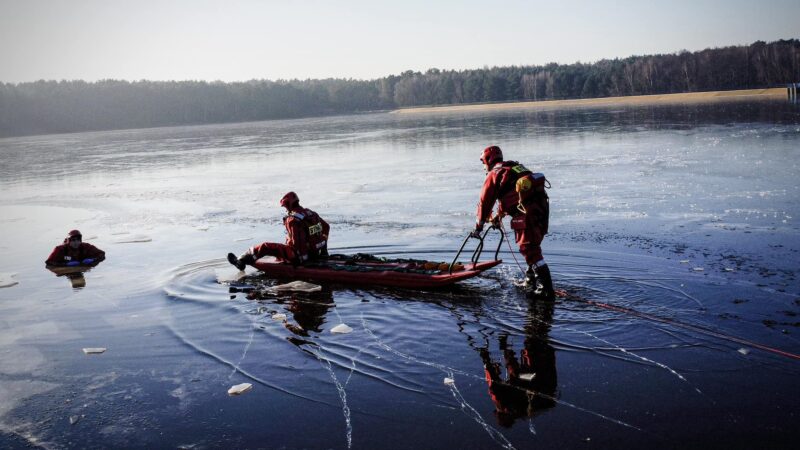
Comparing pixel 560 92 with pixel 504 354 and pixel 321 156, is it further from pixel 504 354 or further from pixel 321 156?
pixel 504 354

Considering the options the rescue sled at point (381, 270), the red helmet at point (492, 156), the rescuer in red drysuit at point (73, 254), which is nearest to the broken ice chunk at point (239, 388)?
the rescue sled at point (381, 270)

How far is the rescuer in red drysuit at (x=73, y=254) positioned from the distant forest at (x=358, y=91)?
92.1 meters

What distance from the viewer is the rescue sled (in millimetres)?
9164

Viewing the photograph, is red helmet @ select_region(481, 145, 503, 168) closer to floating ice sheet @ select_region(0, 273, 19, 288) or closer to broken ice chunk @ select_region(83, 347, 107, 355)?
broken ice chunk @ select_region(83, 347, 107, 355)

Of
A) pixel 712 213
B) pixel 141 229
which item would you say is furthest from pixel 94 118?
pixel 712 213

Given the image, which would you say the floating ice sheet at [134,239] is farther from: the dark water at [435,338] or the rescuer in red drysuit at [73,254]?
the rescuer in red drysuit at [73,254]

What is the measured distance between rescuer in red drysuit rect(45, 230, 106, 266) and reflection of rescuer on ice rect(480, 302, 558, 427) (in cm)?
884

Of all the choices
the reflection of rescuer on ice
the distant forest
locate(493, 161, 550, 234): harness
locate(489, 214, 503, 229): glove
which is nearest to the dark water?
the reflection of rescuer on ice

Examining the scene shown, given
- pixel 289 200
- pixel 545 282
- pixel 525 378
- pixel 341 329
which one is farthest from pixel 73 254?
pixel 525 378

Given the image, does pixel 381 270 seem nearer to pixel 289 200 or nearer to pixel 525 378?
pixel 289 200

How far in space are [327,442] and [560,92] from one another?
11265cm

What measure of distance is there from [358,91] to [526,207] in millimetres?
146160

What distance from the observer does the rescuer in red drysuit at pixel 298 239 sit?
1029cm

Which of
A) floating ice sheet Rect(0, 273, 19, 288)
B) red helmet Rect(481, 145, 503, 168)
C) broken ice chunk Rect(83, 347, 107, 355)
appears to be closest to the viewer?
broken ice chunk Rect(83, 347, 107, 355)
